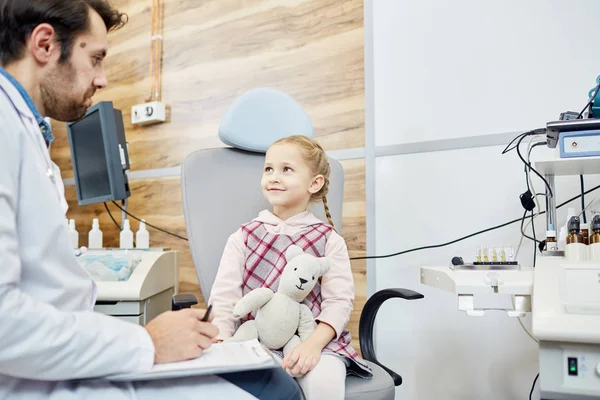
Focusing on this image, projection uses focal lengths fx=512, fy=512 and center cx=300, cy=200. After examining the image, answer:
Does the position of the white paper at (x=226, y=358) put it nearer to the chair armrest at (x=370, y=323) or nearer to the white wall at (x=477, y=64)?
the chair armrest at (x=370, y=323)

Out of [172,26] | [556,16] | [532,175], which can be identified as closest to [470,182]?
[532,175]

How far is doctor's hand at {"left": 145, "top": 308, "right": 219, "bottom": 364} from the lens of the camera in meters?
0.74

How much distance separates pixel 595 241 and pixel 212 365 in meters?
0.93

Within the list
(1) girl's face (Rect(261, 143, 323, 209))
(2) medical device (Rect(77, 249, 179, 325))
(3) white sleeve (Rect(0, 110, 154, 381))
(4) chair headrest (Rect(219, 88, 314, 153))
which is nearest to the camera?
(3) white sleeve (Rect(0, 110, 154, 381))

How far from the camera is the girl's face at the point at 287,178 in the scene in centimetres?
140

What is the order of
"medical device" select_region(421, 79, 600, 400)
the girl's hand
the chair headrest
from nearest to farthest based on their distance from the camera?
"medical device" select_region(421, 79, 600, 400)
the girl's hand
the chair headrest

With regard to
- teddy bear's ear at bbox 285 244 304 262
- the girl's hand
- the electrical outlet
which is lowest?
the girl's hand

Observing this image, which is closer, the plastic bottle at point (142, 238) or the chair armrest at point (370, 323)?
the chair armrest at point (370, 323)

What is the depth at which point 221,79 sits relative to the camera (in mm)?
2273

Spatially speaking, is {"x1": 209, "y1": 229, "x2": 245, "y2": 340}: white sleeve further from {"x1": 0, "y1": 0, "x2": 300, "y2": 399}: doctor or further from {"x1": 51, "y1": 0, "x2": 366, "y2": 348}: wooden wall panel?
{"x1": 51, "y1": 0, "x2": 366, "y2": 348}: wooden wall panel

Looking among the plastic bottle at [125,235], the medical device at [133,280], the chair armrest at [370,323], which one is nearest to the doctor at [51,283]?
the chair armrest at [370,323]

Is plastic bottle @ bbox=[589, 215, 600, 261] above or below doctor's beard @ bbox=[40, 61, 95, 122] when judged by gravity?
below

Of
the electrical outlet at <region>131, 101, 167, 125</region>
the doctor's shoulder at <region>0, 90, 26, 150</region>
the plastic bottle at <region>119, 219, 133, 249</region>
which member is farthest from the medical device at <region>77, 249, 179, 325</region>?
the doctor's shoulder at <region>0, 90, 26, 150</region>

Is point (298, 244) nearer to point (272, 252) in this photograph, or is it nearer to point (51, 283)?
point (272, 252)
